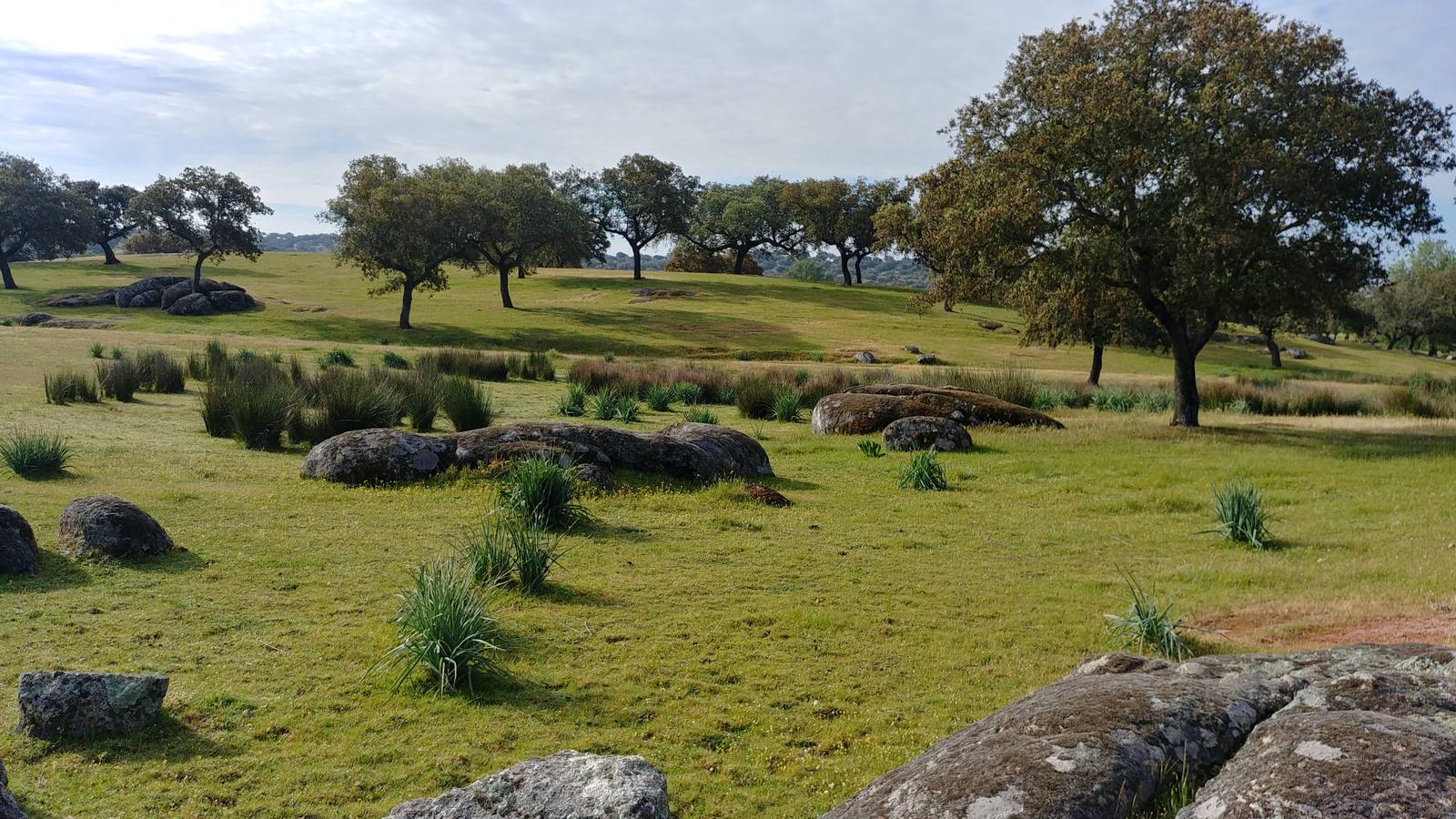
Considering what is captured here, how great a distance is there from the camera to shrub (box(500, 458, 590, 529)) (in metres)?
11.1

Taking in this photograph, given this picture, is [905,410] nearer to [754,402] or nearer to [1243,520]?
[754,402]

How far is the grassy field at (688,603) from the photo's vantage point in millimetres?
5402

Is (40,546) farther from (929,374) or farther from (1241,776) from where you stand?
(929,374)

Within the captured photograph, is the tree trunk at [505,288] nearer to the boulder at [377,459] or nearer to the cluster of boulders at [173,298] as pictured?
the cluster of boulders at [173,298]

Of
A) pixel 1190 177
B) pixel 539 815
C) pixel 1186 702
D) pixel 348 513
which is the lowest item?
pixel 348 513

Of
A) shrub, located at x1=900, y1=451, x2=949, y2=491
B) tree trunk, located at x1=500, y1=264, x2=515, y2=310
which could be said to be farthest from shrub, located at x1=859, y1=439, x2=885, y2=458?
tree trunk, located at x1=500, y1=264, x2=515, y2=310

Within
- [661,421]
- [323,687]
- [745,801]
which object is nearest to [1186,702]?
[745,801]

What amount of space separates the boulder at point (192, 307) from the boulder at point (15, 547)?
198ft

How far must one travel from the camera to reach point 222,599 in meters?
8.01

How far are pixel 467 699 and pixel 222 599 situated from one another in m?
3.14

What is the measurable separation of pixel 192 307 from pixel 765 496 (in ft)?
199

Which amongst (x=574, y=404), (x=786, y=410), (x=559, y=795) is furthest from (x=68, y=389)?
(x=559, y=795)

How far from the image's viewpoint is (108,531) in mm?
8891

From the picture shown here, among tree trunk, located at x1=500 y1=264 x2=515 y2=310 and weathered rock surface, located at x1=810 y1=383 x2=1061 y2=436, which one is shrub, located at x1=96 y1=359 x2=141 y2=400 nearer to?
weathered rock surface, located at x1=810 y1=383 x2=1061 y2=436
